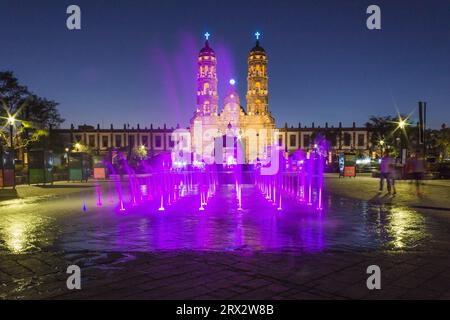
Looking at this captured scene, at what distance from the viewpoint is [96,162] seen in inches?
1240

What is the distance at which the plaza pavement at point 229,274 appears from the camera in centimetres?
424

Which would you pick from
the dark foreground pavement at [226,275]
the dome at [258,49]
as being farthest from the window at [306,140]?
the dark foreground pavement at [226,275]

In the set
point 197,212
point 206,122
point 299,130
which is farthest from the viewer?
point 299,130

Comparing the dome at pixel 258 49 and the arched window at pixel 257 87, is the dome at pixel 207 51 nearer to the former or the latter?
the dome at pixel 258 49

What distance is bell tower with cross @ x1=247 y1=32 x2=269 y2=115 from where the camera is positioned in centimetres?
9181

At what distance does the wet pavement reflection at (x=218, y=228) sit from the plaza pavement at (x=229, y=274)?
425mm

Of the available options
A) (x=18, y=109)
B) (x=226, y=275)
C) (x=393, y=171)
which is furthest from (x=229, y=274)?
(x=18, y=109)

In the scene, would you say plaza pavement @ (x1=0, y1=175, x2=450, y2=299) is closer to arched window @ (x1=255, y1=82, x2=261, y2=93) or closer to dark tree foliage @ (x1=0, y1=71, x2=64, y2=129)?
dark tree foliage @ (x1=0, y1=71, x2=64, y2=129)

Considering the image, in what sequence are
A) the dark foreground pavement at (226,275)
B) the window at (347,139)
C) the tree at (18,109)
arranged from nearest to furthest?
the dark foreground pavement at (226,275) → the tree at (18,109) → the window at (347,139)

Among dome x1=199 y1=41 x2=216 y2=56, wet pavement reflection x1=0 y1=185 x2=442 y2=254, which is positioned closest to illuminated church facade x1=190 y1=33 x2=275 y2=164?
dome x1=199 y1=41 x2=216 y2=56

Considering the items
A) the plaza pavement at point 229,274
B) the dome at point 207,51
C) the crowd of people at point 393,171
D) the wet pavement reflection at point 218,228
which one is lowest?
the wet pavement reflection at point 218,228
